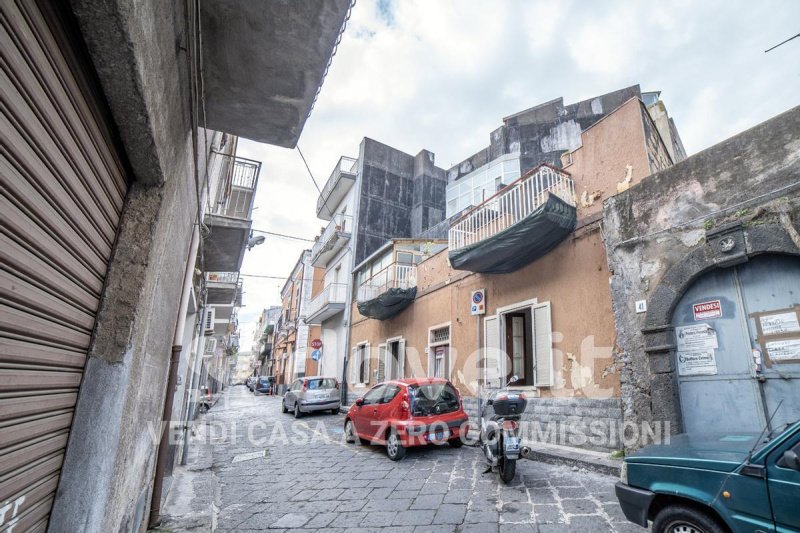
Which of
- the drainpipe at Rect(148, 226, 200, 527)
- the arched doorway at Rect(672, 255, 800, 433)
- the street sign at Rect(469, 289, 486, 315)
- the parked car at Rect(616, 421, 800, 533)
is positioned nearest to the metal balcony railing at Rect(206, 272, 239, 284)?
the street sign at Rect(469, 289, 486, 315)

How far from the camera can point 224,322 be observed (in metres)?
19.3

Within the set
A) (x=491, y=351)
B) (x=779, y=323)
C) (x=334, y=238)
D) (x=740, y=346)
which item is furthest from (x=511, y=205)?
(x=334, y=238)

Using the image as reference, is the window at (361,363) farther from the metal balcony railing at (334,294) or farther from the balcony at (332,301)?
the metal balcony railing at (334,294)

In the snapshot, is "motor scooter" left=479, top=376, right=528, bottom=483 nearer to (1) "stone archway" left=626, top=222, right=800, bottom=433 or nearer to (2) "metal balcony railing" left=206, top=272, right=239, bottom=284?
(1) "stone archway" left=626, top=222, right=800, bottom=433

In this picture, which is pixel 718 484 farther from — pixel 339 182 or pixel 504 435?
pixel 339 182

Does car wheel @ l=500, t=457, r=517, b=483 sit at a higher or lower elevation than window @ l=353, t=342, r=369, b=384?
lower

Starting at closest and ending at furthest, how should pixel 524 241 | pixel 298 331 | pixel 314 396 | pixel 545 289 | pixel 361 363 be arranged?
pixel 524 241, pixel 545 289, pixel 314 396, pixel 361 363, pixel 298 331

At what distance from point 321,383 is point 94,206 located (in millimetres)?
12977

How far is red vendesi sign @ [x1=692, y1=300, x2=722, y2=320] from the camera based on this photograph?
529 centimetres

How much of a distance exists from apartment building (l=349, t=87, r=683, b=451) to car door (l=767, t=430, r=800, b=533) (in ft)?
13.1

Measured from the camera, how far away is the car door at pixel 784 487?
92.3 inches

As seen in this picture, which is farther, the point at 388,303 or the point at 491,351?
the point at 388,303

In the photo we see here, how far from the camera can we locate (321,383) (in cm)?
1414

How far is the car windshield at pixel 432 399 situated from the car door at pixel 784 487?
5026mm
